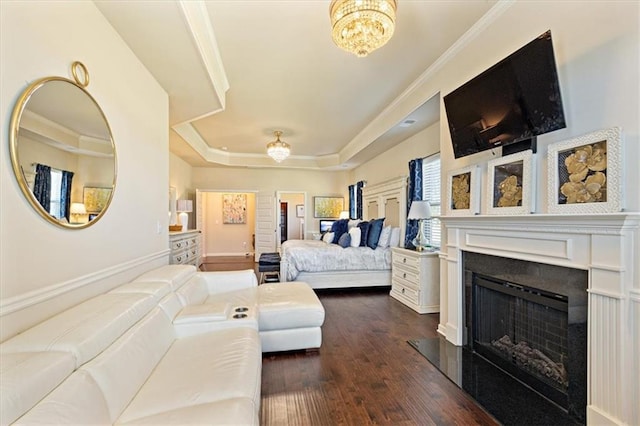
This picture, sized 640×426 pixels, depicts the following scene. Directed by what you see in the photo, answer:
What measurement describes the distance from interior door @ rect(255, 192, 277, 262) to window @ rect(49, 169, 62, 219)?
22.4 feet

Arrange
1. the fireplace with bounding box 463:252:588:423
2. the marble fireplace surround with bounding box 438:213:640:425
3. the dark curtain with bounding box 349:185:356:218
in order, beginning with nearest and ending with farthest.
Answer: the marble fireplace surround with bounding box 438:213:640:425
the fireplace with bounding box 463:252:588:423
the dark curtain with bounding box 349:185:356:218

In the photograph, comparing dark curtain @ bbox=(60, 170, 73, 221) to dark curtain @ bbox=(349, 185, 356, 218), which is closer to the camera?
dark curtain @ bbox=(60, 170, 73, 221)

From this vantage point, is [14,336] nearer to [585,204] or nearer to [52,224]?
[52,224]

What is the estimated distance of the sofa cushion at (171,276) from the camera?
2398mm

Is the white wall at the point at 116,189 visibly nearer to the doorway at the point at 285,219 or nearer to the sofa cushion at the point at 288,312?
the sofa cushion at the point at 288,312

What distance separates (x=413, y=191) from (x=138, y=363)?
418 centimetres

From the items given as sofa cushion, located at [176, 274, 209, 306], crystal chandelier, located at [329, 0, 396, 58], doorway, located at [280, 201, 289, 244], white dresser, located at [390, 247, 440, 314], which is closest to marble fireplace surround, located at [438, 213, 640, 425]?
crystal chandelier, located at [329, 0, 396, 58]

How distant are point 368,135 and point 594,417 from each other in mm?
4737

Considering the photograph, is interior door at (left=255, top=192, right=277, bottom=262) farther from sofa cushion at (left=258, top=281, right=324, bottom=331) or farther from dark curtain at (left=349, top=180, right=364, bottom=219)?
sofa cushion at (left=258, top=281, right=324, bottom=331)

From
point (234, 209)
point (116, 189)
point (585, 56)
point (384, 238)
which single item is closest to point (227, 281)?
point (116, 189)

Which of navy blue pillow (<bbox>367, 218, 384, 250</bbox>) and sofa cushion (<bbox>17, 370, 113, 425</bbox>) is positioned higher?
navy blue pillow (<bbox>367, 218, 384, 250</bbox>)

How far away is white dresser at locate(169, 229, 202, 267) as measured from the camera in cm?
431

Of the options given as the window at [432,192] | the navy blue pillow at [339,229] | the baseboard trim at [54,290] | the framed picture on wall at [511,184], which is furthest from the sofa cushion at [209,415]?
the navy blue pillow at [339,229]

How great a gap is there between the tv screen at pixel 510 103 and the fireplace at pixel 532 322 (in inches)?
36.9
